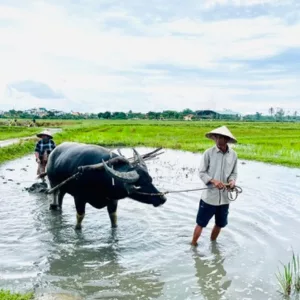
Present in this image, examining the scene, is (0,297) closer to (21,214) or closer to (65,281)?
(65,281)

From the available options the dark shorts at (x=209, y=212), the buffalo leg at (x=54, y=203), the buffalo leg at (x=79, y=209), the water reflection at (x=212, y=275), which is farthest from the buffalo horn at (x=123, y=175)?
the buffalo leg at (x=54, y=203)

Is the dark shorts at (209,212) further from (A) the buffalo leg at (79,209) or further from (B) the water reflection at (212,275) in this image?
(A) the buffalo leg at (79,209)

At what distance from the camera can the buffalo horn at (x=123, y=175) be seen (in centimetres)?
518

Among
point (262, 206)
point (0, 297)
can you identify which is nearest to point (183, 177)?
point (262, 206)

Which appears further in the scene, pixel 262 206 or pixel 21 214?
pixel 262 206

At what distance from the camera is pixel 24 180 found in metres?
11.6

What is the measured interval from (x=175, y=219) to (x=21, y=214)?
278cm

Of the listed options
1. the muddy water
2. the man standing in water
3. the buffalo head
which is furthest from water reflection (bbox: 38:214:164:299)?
the man standing in water

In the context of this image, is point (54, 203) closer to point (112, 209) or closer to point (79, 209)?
point (79, 209)

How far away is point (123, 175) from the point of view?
17.1ft

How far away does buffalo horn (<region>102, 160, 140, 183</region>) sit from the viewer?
5.18m

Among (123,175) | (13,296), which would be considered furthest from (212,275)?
(13,296)

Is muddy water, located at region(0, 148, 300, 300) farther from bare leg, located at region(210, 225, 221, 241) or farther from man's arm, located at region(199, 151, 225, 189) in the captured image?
man's arm, located at region(199, 151, 225, 189)

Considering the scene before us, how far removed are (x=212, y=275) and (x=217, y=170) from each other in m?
1.28
